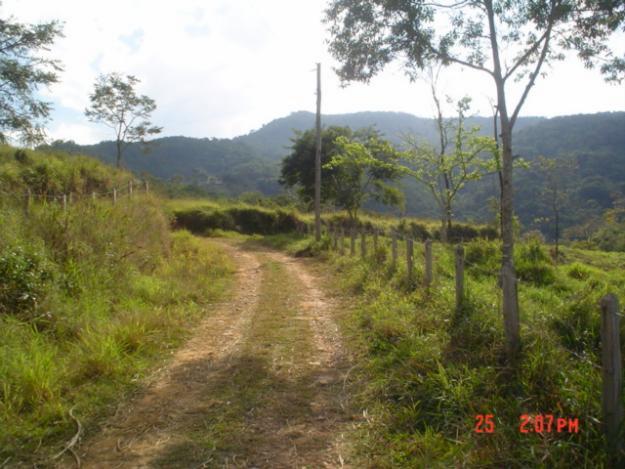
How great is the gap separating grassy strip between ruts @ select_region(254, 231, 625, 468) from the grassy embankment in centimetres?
256

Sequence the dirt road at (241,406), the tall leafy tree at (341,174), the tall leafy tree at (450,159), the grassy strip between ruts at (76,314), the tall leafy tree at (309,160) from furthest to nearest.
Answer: the tall leafy tree at (309,160), the tall leafy tree at (341,174), the tall leafy tree at (450,159), the grassy strip between ruts at (76,314), the dirt road at (241,406)

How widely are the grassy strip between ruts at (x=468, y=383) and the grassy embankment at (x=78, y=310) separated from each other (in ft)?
8.41

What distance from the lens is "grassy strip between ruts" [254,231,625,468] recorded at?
3.34m

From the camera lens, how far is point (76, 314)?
21.2ft

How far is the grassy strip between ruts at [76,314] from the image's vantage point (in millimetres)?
4172

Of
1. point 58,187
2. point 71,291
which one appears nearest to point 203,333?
point 71,291

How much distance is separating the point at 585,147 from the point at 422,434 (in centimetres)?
6557

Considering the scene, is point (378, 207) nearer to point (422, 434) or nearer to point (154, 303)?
point (154, 303)

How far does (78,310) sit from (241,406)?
341 cm

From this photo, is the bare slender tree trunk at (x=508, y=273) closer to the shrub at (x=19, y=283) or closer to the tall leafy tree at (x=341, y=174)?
the shrub at (x=19, y=283)
